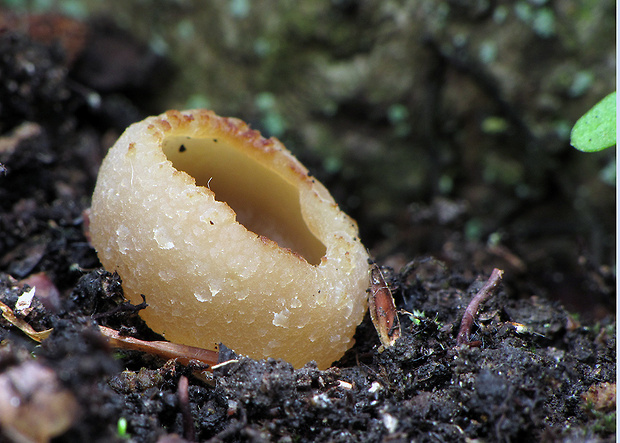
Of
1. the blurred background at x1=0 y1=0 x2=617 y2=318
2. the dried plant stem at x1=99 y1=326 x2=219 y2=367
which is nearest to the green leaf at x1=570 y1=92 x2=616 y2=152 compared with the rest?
the blurred background at x1=0 y1=0 x2=617 y2=318

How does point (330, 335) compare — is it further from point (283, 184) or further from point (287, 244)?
point (283, 184)

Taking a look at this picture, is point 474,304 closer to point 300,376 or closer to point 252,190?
point 300,376

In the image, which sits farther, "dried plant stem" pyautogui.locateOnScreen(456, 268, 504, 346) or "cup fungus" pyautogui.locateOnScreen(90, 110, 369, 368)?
"dried plant stem" pyautogui.locateOnScreen(456, 268, 504, 346)

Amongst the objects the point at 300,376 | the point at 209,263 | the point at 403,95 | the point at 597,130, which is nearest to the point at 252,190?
the point at 209,263

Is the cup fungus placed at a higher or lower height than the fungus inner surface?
lower

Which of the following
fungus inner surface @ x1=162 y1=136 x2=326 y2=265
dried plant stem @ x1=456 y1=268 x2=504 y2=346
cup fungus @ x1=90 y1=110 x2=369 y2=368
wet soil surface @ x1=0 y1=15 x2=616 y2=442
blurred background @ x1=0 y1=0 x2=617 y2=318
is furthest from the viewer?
blurred background @ x1=0 y1=0 x2=617 y2=318

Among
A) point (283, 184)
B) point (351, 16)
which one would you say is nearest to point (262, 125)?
point (351, 16)

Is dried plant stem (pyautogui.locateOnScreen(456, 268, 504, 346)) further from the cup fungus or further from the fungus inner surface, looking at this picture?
the fungus inner surface

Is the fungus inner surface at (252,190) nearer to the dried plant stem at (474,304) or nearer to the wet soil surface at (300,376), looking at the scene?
the wet soil surface at (300,376)
